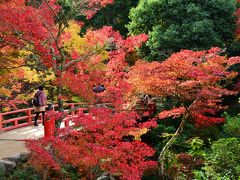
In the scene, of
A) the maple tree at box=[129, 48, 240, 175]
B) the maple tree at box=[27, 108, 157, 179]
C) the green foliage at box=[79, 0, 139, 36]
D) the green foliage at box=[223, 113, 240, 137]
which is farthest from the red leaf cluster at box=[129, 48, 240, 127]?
the green foliage at box=[79, 0, 139, 36]

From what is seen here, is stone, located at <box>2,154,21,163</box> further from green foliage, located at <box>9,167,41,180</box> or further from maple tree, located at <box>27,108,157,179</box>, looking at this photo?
maple tree, located at <box>27,108,157,179</box>

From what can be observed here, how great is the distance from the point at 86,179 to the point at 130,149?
1.48 metres

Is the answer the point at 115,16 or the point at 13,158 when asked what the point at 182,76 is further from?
the point at 115,16

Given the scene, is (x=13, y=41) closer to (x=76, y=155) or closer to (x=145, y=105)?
(x=76, y=155)

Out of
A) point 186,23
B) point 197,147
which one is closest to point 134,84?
point 197,147

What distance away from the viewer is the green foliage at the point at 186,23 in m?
17.3

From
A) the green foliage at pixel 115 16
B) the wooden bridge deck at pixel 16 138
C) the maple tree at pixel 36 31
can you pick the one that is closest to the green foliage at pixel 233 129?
the maple tree at pixel 36 31

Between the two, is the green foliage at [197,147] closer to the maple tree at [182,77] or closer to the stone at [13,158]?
the maple tree at [182,77]

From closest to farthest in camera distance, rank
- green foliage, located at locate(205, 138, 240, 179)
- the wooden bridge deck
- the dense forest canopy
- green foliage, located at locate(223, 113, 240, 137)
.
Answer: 1. the dense forest canopy
2. green foliage, located at locate(205, 138, 240, 179)
3. the wooden bridge deck
4. green foliage, located at locate(223, 113, 240, 137)

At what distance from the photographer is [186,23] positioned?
17562 millimetres

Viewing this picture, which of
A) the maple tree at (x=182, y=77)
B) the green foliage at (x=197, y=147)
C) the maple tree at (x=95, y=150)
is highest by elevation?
the maple tree at (x=182, y=77)

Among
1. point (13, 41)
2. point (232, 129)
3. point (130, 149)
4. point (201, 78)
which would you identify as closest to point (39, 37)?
point (13, 41)

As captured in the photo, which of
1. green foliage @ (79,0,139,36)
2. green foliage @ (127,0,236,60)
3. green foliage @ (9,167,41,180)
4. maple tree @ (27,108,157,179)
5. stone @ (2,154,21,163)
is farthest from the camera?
green foliage @ (79,0,139,36)

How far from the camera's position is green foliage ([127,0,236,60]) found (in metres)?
17.3
